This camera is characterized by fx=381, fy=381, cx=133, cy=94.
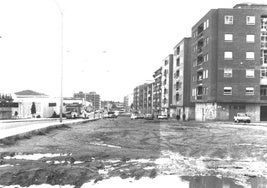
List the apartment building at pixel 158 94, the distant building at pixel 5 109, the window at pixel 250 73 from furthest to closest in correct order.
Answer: the apartment building at pixel 158 94 < the distant building at pixel 5 109 < the window at pixel 250 73

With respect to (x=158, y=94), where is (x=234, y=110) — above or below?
below

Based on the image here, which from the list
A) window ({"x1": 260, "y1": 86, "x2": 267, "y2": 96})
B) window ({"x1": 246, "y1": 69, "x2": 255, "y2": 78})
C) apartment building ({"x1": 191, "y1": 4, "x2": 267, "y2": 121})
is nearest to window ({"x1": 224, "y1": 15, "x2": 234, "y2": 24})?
apartment building ({"x1": 191, "y1": 4, "x2": 267, "y2": 121})

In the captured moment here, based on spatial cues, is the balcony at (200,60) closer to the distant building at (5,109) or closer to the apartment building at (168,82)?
the distant building at (5,109)

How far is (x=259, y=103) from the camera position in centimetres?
6775

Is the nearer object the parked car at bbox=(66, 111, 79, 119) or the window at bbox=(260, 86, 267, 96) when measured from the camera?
the parked car at bbox=(66, 111, 79, 119)

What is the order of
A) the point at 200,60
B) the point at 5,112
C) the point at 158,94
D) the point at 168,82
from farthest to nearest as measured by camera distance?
the point at 158,94, the point at 168,82, the point at 200,60, the point at 5,112

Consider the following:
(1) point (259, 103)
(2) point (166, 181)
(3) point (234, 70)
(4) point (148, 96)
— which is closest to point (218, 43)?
(3) point (234, 70)

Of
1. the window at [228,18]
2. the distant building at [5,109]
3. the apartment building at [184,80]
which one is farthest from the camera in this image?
the apartment building at [184,80]

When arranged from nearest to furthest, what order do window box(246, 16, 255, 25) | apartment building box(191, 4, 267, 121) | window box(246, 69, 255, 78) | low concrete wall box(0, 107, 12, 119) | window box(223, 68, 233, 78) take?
apartment building box(191, 4, 267, 121), window box(246, 69, 255, 78), window box(246, 16, 255, 25), window box(223, 68, 233, 78), low concrete wall box(0, 107, 12, 119)

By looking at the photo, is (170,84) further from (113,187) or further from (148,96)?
(113,187)

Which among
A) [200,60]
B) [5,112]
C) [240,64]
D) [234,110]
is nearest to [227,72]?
[240,64]

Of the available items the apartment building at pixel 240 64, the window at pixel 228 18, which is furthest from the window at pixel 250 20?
the window at pixel 228 18

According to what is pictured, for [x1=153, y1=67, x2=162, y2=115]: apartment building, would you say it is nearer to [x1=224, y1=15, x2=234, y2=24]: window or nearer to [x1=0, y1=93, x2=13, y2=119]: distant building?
[x1=0, y1=93, x2=13, y2=119]: distant building

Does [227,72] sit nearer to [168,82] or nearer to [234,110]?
[234,110]
